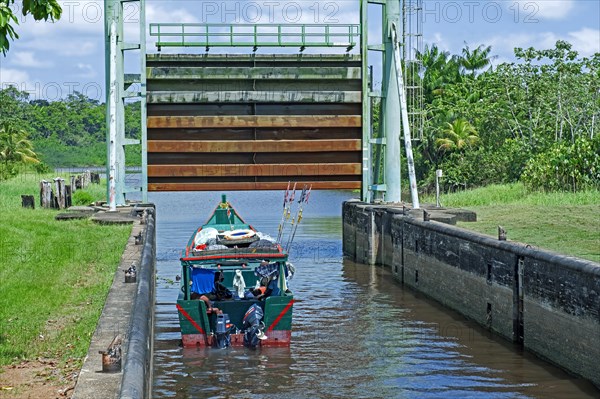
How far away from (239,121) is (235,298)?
1257 centimetres

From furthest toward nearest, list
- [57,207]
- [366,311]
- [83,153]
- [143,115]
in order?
[83,153] < [57,207] < [143,115] < [366,311]

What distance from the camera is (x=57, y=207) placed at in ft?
122

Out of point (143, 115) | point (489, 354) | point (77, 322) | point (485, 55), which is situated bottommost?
point (489, 354)

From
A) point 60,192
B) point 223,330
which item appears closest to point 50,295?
point 223,330

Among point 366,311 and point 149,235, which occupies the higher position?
point 149,235

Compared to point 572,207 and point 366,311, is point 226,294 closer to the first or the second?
point 366,311

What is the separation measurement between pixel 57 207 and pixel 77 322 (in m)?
24.1

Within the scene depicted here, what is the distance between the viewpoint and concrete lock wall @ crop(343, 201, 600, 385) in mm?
15086

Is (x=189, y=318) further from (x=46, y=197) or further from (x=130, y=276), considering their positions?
(x=46, y=197)

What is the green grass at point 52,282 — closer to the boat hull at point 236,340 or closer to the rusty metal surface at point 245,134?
the boat hull at point 236,340

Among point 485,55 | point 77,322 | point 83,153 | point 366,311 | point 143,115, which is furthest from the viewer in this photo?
point 83,153

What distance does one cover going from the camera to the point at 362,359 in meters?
17.8

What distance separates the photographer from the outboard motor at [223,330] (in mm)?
17828

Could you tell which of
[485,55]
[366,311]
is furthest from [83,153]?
[366,311]
